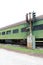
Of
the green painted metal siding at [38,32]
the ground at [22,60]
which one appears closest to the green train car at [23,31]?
the green painted metal siding at [38,32]

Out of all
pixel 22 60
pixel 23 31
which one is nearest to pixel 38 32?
pixel 23 31

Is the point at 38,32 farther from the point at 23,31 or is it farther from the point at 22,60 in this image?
the point at 22,60

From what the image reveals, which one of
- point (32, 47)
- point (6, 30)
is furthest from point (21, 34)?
point (6, 30)

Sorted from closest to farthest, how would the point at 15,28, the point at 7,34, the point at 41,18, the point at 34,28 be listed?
the point at 41,18 < the point at 34,28 < the point at 15,28 < the point at 7,34

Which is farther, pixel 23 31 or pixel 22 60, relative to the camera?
pixel 23 31

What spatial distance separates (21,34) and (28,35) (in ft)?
7.42

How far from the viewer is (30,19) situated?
27.8 meters

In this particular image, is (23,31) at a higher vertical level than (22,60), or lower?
higher

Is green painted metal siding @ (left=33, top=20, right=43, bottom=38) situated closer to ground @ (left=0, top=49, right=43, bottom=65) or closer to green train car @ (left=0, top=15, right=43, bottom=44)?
green train car @ (left=0, top=15, right=43, bottom=44)

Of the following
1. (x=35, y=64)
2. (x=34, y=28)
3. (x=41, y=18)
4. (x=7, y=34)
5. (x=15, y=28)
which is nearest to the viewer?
(x=35, y=64)

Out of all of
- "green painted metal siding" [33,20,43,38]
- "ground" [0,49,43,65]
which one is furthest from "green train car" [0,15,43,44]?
"ground" [0,49,43,65]

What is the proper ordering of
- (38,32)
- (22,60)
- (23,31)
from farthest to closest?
(23,31)
(38,32)
(22,60)

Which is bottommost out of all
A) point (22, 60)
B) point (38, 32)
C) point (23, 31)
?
point (22, 60)

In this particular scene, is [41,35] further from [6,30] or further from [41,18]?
[6,30]
